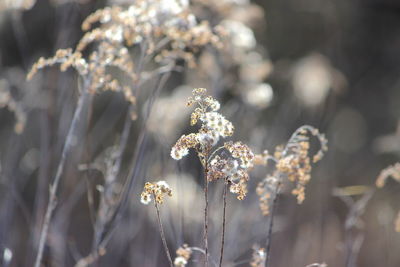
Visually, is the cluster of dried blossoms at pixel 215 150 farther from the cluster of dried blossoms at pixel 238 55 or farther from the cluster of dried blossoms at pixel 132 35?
the cluster of dried blossoms at pixel 238 55

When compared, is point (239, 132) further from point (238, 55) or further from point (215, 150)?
point (215, 150)

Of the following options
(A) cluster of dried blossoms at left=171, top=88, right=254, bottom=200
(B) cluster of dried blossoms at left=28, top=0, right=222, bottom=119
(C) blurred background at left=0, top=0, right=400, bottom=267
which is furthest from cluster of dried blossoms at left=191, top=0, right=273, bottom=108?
(A) cluster of dried blossoms at left=171, top=88, right=254, bottom=200

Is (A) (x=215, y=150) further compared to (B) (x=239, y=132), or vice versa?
(B) (x=239, y=132)

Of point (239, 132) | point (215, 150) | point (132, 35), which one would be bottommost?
point (215, 150)

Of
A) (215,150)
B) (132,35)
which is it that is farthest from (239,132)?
(215,150)

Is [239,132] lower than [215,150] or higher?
higher

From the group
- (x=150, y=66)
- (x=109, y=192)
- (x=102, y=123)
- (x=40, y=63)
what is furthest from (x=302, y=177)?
(x=102, y=123)

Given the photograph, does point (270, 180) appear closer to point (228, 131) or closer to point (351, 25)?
point (228, 131)

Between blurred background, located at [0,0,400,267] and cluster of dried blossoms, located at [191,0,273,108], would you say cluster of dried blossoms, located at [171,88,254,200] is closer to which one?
blurred background, located at [0,0,400,267]

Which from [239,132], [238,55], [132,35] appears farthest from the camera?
[239,132]
